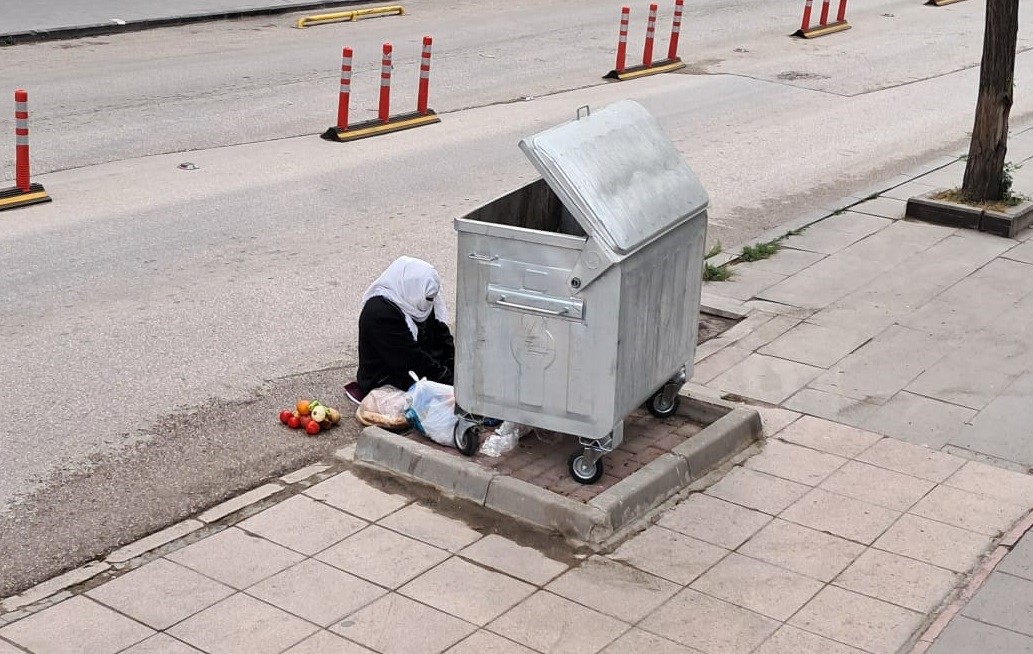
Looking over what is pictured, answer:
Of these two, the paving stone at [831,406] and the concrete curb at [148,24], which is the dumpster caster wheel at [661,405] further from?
the concrete curb at [148,24]

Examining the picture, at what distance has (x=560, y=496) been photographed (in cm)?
614

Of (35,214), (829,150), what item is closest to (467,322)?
(35,214)

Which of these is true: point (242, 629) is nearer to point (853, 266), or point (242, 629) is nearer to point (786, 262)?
point (786, 262)

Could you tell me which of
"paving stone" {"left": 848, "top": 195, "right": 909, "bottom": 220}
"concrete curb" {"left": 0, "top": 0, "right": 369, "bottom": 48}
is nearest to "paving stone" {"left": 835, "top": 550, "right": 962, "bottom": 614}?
"paving stone" {"left": 848, "top": 195, "right": 909, "bottom": 220}

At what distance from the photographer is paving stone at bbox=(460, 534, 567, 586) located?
18.9ft

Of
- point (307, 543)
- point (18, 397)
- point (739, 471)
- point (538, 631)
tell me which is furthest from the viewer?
point (18, 397)

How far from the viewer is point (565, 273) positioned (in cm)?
599

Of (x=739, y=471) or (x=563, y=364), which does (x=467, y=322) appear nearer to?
(x=563, y=364)

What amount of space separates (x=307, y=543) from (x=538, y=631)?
1265 millimetres

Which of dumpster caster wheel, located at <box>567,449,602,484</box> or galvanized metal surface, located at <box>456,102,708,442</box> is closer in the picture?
galvanized metal surface, located at <box>456,102,708,442</box>

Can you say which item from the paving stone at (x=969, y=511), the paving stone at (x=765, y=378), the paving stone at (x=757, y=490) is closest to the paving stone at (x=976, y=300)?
the paving stone at (x=765, y=378)

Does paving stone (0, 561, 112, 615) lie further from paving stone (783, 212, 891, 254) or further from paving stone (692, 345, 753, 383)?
paving stone (783, 212, 891, 254)

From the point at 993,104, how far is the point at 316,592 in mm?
8224

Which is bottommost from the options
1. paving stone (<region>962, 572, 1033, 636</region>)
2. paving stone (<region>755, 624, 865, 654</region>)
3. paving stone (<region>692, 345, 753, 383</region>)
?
paving stone (<region>755, 624, 865, 654</region>)
